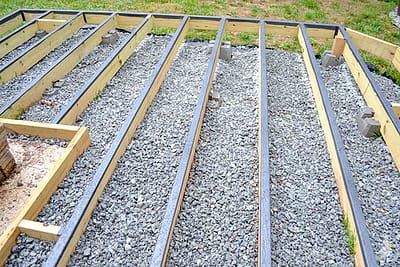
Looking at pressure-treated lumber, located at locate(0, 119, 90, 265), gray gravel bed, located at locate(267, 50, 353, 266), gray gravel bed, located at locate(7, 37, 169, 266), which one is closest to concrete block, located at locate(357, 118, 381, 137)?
gray gravel bed, located at locate(267, 50, 353, 266)

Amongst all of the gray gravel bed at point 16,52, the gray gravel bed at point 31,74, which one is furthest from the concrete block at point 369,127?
the gray gravel bed at point 16,52

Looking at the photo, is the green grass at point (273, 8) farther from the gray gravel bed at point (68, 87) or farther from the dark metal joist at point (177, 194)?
the dark metal joist at point (177, 194)

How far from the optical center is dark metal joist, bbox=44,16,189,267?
1890 millimetres

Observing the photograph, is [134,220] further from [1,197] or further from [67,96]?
[67,96]

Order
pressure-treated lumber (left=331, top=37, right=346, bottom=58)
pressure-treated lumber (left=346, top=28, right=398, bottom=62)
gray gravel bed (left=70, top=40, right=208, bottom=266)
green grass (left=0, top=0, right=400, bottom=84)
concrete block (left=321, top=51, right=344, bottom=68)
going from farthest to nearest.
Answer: green grass (left=0, top=0, right=400, bottom=84) < concrete block (left=321, top=51, right=344, bottom=68) < pressure-treated lumber (left=331, top=37, right=346, bottom=58) < pressure-treated lumber (left=346, top=28, right=398, bottom=62) < gray gravel bed (left=70, top=40, right=208, bottom=266)

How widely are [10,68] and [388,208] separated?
12.8ft

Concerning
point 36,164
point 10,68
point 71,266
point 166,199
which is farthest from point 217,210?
point 10,68

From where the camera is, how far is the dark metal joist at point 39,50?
3.66 m

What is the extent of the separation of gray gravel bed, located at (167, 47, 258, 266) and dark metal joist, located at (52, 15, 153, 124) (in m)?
1.20

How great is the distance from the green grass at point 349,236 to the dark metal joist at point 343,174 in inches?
2.1

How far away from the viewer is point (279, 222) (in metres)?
2.35

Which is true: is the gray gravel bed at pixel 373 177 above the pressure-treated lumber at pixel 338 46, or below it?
below

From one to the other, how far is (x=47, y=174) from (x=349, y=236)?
2133 millimetres

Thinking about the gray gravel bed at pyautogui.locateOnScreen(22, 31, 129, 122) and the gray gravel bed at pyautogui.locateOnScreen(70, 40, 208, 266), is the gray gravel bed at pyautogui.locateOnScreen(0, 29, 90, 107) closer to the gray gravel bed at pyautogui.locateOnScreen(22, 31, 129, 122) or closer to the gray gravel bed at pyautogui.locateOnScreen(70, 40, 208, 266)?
the gray gravel bed at pyautogui.locateOnScreen(22, 31, 129, 122)
